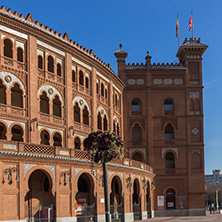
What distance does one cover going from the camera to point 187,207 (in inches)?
2574

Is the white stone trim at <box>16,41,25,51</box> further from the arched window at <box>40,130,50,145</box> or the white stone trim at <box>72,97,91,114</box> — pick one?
the white stone trim at <box>72,97,91,114</box>

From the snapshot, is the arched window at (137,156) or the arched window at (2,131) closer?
the arched window at (2,131)

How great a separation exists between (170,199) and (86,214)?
27.9 m

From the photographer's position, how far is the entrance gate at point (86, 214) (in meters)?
39.8

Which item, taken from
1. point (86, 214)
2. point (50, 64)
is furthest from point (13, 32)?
point (86, 214)

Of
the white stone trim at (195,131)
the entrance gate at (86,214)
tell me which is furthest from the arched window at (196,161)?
the entrance gate at (86,214)

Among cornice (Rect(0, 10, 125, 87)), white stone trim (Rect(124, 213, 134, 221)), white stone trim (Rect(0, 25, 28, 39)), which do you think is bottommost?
white stone trim (Rect(124, 213, 134, 221))

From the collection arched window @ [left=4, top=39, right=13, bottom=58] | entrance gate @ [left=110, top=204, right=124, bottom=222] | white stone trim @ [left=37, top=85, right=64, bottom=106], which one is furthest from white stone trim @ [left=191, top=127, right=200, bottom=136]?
arched window @ [left=4, top=39, right=13, bottom=58]

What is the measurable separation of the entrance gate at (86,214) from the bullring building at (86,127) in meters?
0.09

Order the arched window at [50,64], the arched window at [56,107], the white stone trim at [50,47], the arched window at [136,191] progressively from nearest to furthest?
the white stone trim at [50,47] < the arched window at [50,64] < the arched window at [56,107] < the arched window at [136,191]

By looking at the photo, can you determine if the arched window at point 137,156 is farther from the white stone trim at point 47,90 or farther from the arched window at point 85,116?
the white stone trim at point 47,90

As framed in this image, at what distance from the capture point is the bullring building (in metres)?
36.5

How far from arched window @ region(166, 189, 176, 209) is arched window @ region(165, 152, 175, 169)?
3.44m

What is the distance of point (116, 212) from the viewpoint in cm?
4681
